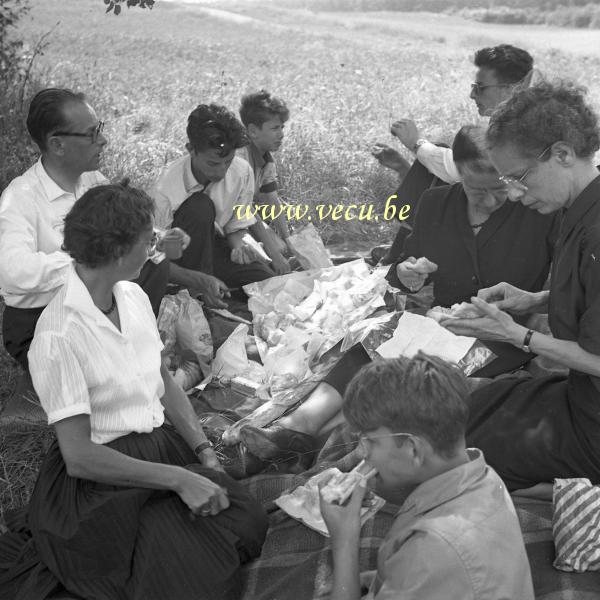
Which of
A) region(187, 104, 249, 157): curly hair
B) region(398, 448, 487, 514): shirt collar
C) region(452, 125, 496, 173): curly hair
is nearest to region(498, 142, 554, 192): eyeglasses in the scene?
region(452, 125, 496, 173): curly hair

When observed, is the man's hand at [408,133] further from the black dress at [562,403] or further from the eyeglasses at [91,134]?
the black dress at [562,403]

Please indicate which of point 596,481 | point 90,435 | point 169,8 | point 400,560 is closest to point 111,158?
point 90,435

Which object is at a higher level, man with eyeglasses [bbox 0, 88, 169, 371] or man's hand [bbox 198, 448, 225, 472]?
man with eyeglasses [bbox 0, 88, 169, 371]

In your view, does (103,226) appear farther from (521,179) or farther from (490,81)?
(490,81)

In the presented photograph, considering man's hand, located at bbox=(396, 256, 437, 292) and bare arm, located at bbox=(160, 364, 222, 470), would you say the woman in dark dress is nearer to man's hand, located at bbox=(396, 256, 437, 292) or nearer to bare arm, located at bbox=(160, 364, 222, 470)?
man's hand, located at bbox=(396, 256, 437, 292)

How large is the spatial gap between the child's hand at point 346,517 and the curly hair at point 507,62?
12.3 ft

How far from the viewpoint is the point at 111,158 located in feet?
24.3

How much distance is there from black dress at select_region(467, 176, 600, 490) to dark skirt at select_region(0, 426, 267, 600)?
1.08 m

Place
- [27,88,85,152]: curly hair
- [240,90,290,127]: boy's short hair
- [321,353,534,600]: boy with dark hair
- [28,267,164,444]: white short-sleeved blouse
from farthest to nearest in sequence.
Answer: [240,90,290,127]: boy's short hair
[27,88,85,152]: curly hair
[28,267,164,444]: white short-sleeved blouse
[321,353,534,600]: boy with dark hair

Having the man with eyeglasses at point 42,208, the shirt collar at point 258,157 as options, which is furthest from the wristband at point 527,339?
the shirt collar at point 258,157

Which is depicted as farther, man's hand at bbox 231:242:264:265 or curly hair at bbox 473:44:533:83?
man's hand at bbox 231:242:264:265

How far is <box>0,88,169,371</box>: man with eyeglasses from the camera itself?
3740mm

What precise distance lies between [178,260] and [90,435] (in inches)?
101

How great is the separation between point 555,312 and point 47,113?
2.62 metres
